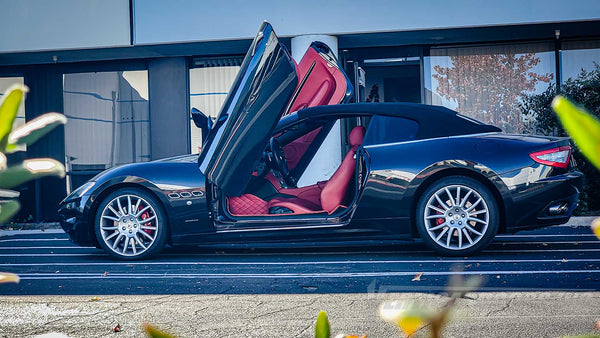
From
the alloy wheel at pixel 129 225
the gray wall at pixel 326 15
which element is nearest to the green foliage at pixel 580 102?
the gray wall at pixel 326 15

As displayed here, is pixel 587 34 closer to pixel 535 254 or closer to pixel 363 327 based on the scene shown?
pixel 535 254

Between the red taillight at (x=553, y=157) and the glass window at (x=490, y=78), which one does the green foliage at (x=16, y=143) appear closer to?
the red taillight at (x=553, y=157)

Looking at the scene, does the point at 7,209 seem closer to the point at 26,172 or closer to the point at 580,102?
the point at 26,172

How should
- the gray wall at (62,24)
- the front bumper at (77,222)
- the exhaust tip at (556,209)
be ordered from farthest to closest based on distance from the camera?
the gray wall at (62,24)
the front bumper at (77,222)
the exhaust tip at (556,209)

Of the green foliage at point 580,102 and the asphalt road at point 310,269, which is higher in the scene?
the green foliage at point 580,102

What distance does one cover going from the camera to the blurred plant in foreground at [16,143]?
0.45 metres

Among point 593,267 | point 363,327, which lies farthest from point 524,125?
point 363,327

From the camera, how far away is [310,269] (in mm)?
5855

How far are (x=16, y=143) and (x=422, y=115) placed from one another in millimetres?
5982

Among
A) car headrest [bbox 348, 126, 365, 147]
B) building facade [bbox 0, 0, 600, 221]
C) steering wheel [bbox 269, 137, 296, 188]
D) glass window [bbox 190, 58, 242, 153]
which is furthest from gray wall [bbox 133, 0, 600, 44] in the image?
Answer: car headrest [bbox 348, 126, 365, 147]

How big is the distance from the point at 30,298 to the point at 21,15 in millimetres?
7779

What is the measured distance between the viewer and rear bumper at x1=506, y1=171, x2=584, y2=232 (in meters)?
5.96

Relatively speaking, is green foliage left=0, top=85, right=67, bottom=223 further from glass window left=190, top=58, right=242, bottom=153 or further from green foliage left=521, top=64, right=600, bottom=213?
glass window left=190, top=58, right=242, bottom=153

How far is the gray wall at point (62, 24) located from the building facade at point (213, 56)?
2 cm
